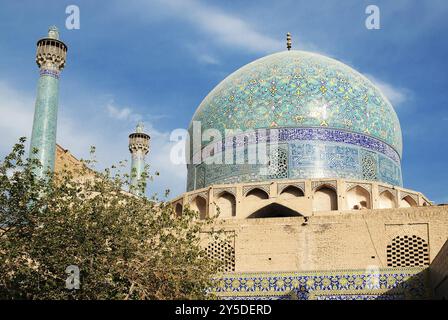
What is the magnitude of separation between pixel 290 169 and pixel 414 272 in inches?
204

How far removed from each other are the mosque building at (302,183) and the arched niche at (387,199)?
22 mm

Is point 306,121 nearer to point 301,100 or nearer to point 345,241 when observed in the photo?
point 301,100

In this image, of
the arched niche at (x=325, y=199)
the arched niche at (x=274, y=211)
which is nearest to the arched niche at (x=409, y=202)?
the arched niche at (x=325, y=199)

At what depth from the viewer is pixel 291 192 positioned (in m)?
15.1

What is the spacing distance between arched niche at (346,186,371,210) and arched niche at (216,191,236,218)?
2.39 meters

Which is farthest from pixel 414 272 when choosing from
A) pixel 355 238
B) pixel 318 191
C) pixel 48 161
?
pixel 48 161

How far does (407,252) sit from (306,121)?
4.80 m

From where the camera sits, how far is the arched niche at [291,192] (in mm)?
14995

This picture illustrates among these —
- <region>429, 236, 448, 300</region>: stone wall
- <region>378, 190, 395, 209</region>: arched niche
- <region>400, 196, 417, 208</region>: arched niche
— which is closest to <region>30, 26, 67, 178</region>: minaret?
<region>378, 190, 395, 209</region>: arched niche

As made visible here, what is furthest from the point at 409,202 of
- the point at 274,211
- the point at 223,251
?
the point at 223,251

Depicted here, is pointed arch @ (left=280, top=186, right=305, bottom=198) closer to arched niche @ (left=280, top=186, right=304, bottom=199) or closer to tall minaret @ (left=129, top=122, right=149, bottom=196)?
arched niche @ (left=280, top=186, right=304, bottom=199)

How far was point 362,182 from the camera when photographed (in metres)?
15.2

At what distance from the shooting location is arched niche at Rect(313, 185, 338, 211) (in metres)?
14.8
